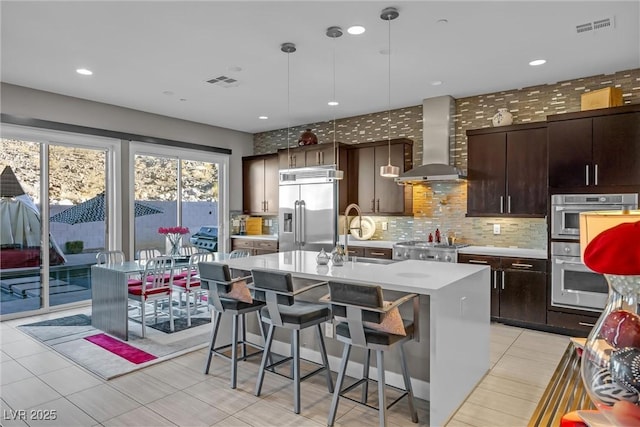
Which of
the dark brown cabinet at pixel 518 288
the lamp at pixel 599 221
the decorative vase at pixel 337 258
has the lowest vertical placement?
the dark brown cabinet at pixel 518 288

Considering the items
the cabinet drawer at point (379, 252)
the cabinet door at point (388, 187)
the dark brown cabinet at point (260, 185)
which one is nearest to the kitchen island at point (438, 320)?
the cabinet drawer at point (379, 252)

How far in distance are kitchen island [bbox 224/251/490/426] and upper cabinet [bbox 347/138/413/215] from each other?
8.22ft

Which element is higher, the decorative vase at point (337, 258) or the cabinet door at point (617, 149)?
the cabinet door at point (617, 149)

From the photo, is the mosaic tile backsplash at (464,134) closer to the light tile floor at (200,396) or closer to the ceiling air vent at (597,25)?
the ceiling air vent at (597,25)

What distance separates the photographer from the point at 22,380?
127 inches

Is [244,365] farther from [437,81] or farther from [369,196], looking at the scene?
[437,81]

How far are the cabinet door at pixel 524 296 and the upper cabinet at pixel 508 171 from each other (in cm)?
77

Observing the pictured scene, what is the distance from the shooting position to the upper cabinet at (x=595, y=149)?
397cm

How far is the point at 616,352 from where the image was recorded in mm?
798

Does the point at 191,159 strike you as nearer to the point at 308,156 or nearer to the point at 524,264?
the point at 308,156

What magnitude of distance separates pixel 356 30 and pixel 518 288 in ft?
11.1

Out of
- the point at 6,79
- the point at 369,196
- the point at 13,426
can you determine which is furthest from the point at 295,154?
the point at 13,426

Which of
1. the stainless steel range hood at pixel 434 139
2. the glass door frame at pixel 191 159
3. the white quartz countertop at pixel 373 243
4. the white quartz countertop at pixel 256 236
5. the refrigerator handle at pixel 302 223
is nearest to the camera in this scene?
the stainless steel range hood at pixel 434 139

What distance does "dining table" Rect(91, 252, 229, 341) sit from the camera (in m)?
4.18
